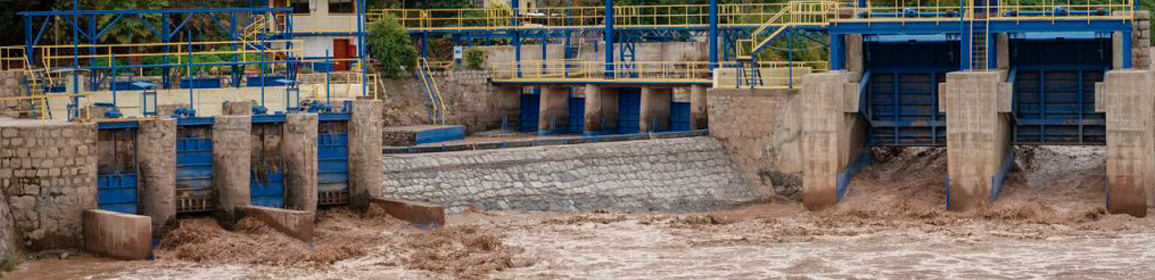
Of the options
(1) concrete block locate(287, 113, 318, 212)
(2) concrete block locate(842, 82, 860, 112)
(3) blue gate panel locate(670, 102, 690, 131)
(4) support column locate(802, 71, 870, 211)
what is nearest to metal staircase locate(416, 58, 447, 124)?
(3) blue gate panel locate(670, 102, 690, 131)

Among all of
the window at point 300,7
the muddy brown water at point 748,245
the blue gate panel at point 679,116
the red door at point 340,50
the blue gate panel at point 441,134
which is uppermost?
the window at point 300,7

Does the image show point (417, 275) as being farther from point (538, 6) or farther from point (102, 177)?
point (538, 6)

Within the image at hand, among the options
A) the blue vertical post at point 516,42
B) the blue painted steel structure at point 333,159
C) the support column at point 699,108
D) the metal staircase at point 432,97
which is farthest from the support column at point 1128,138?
the metal staircase at point 432,97

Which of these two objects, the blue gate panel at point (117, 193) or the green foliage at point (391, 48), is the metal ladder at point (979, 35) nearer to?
the green foliage at point (391, 48)

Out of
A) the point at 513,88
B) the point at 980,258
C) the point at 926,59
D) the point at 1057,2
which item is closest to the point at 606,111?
the point at 513,88

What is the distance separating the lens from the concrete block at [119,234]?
4391cm

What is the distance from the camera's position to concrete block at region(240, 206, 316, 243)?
4697 centimetres

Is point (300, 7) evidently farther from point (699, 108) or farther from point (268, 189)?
point (268, 189)

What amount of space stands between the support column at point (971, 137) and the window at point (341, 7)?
73.7 feet

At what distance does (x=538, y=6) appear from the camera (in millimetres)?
82438

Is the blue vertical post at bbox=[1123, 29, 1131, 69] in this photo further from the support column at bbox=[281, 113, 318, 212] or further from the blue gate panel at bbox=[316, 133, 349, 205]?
the support column at bbox=[281, 113, 318, 212]

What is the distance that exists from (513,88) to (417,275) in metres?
26.2

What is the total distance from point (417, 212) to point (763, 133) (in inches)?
532

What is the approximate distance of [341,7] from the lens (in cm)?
6969
